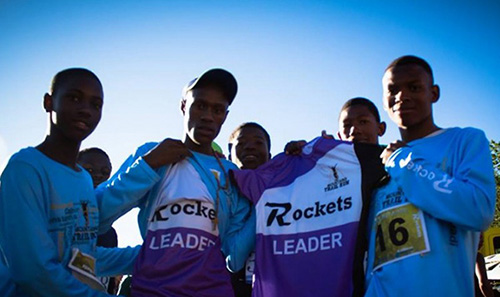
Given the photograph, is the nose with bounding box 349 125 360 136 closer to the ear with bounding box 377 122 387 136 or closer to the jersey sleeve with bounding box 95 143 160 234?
the ear with bounding box 377 122 387 136

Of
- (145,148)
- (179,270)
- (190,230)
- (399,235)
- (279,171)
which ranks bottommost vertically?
(179,270)

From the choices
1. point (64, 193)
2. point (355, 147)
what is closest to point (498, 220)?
point (355, 147)

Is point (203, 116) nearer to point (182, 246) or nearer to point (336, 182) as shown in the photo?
point (182, 246)

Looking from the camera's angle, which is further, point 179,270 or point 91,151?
point 91,151

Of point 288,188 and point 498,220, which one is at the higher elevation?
point 498,220

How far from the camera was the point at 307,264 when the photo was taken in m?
2.86

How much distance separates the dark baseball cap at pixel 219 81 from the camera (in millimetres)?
3137

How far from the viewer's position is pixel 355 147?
314 centimetres

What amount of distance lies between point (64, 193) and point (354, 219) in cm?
185

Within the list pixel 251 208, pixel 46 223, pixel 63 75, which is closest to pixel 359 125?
pixel 251 208

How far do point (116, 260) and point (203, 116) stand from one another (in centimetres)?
120

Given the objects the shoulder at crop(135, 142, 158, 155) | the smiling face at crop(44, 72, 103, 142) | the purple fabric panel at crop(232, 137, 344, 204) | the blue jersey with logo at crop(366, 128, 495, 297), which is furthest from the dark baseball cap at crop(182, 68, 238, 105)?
the blue jersey with logo at crop(366, 128, 495, 297)

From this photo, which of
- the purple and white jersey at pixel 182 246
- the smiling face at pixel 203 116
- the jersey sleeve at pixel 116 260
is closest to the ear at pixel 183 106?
the smiling face at pixel 203 116

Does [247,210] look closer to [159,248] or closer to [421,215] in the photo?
[159,248]
